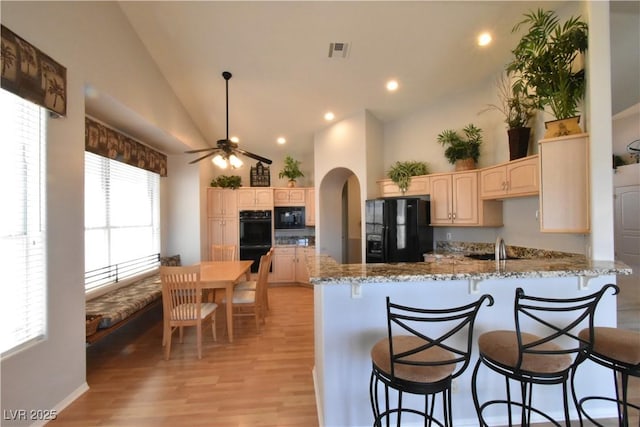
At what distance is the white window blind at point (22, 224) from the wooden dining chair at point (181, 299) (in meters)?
0.96

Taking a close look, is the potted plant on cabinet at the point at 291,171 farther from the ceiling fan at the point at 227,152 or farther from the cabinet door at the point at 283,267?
the ceiling fan at the point at 227,152

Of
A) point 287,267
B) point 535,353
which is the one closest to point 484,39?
point 535,353

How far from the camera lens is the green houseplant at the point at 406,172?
4387 mm

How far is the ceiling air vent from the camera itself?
3109mm

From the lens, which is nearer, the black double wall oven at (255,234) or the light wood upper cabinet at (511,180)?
the light wood upper cabinet at (511,180)

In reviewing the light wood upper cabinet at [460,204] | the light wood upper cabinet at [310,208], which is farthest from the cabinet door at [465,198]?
the light wood upper cabinet at [310,208]

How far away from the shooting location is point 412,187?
438 cm

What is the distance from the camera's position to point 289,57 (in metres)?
3.34

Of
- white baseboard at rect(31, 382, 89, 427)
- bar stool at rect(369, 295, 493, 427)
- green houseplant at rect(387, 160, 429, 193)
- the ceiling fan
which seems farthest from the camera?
green houseplant at rect(387, 160, 429, 193)

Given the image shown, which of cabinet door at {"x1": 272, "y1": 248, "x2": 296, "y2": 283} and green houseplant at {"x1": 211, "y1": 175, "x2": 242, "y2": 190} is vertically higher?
green houseplant at {"x1": 211, "y1": 175, "x2": 242, "y2": 190}

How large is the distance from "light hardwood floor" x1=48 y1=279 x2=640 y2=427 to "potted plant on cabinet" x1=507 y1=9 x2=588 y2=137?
6.51ft

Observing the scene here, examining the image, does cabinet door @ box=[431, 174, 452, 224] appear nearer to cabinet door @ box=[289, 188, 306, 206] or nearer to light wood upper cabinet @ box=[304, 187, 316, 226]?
light wood upper cabinet @ box=[304, 187, 316, 226]

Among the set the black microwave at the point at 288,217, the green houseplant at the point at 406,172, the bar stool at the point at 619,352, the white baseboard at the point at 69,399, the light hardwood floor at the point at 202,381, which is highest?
the green houseplant at the point at 406,172

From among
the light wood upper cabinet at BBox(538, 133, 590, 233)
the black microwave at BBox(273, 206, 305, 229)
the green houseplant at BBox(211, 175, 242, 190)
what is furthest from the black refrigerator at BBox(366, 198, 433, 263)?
the green houseplant at BBox(211, 175, 242, 190)
